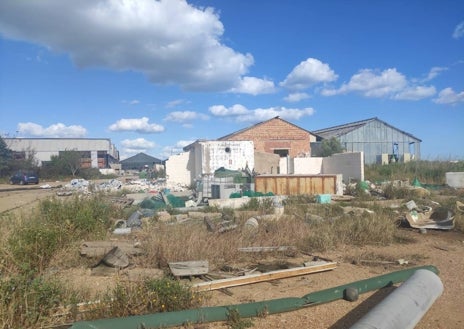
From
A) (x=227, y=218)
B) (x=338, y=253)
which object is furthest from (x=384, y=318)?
(x=227, y=218)

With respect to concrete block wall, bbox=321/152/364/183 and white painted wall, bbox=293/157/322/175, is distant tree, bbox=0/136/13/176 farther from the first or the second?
concrete block wall, bbox=321/152/364/183

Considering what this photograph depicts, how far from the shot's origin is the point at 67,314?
391 centimetres

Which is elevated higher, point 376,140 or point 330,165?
point 376,140

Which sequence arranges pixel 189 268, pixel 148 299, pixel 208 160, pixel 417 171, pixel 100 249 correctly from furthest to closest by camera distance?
pixel 417 171, pixel 208 160, pixel 100 249, pixel 189 268, pixel 148 299

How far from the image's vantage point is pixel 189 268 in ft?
18.5

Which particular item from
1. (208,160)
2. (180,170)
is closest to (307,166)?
(208,160)

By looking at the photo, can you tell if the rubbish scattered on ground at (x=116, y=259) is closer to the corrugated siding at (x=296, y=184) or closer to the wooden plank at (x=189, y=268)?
the wooden plank at (x=189, y=268)

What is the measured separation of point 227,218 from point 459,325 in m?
6.57

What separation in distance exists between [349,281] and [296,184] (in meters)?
11.1

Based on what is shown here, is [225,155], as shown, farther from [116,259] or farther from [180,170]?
[116,259]

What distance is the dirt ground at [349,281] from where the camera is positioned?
168 inches

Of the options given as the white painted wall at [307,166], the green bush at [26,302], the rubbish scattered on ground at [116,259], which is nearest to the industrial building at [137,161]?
the white painted wall at [307,166]

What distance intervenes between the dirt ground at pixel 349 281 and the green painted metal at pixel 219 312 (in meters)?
→ 0.07

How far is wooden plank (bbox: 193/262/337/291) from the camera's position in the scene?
5.20 meters
